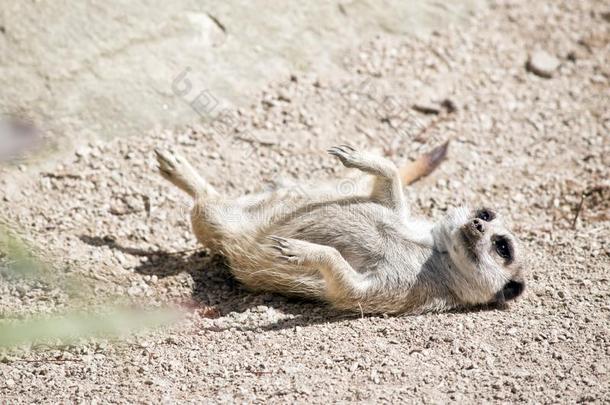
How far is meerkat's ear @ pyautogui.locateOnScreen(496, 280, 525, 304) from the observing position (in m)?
3.79

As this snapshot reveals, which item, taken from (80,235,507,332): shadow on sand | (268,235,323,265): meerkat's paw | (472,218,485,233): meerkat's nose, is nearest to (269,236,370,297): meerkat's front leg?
(268,235,323,265): meerkat's paw

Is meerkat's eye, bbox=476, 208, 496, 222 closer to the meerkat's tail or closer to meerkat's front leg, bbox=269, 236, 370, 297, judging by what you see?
meerkat's front leg, bbox=269, 236, 370, 297

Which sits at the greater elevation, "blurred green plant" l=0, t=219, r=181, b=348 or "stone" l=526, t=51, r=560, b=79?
"stone" l=526, t=51, r=560, b=79

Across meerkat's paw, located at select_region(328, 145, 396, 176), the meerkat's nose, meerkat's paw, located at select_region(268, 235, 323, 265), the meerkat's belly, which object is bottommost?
the meerkat's belly

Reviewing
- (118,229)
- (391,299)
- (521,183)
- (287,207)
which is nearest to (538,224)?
(521,183)

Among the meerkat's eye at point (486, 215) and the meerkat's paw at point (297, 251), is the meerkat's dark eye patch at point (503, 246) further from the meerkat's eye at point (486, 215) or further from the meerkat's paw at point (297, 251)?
the meerkat's paw at point (297, 251)

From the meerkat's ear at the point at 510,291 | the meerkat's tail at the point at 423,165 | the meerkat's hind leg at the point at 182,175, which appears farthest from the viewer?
the meerkat's tail at the point at 423,165

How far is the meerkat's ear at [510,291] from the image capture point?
3.79 m

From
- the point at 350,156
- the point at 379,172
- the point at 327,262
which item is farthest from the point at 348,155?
the point at 327,262

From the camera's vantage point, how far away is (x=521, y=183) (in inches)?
195

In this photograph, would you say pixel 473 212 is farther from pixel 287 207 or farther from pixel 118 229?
pixel 118 229

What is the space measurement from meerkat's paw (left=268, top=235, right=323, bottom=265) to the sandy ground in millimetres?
318

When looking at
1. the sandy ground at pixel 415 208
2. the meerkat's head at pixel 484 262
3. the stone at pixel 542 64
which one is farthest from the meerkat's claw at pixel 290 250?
the stone at pixel 542 64

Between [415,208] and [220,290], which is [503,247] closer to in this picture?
[415,208]
